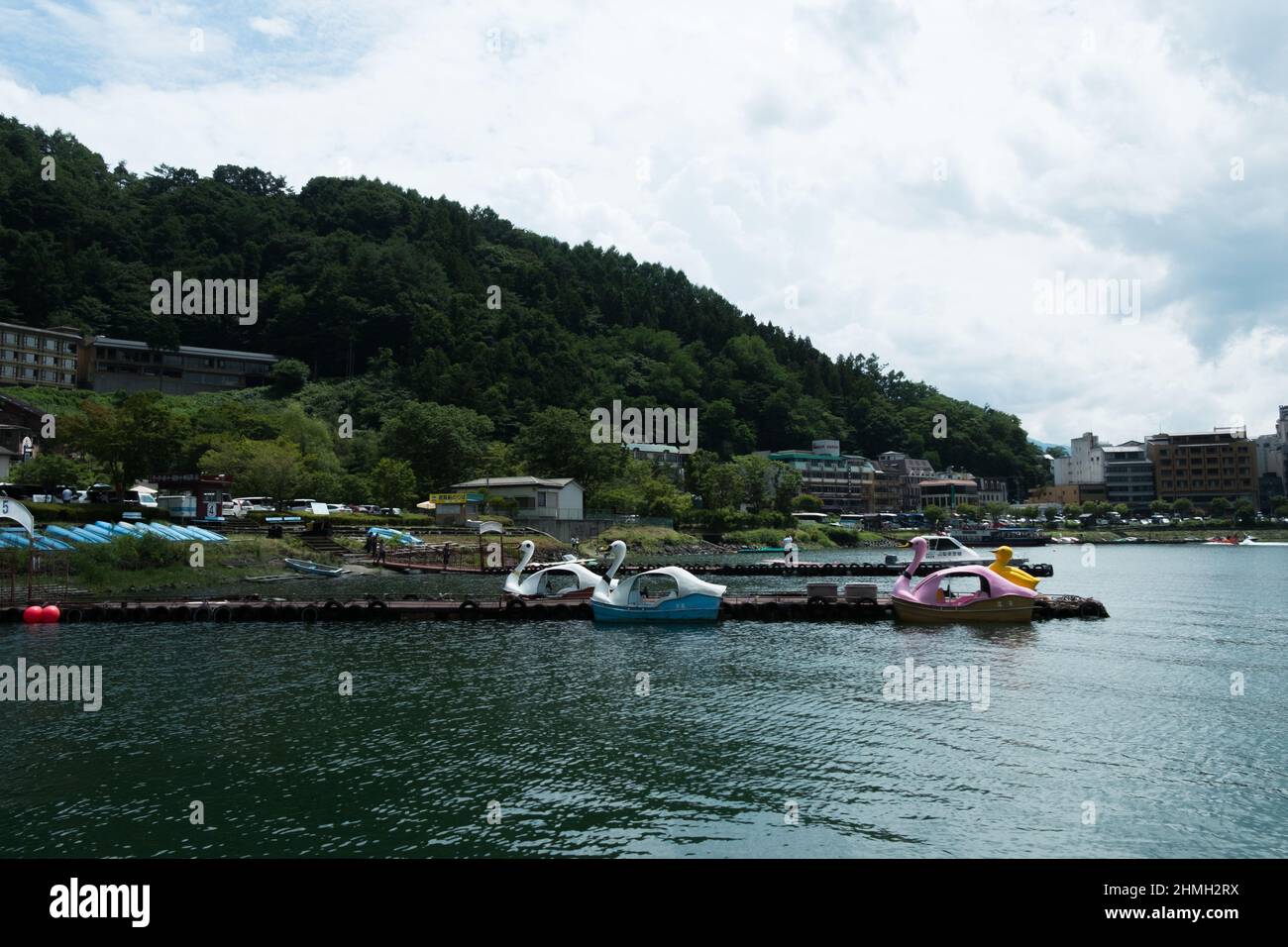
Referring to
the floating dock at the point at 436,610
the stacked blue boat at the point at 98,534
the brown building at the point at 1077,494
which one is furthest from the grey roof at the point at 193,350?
the brown building at the point at 1077,494

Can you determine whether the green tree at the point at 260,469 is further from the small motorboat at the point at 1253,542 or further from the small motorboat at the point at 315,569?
the small motorboat at the point at 1253,542

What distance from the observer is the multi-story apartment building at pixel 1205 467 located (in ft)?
582

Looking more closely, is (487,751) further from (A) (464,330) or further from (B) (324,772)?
(A) (464,330)

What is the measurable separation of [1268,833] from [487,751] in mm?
14411

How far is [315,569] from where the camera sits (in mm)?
59688

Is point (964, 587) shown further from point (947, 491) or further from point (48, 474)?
point (947, 491)

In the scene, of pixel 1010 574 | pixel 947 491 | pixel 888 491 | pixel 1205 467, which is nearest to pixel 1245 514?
pixel 1205 467

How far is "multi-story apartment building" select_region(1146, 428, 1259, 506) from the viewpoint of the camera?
582 ft

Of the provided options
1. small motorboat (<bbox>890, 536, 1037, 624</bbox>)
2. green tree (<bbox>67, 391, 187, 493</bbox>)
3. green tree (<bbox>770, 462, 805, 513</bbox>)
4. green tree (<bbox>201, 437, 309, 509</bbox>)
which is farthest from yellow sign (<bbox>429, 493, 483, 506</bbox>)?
small motorboat (<bbox>890, 536, 1037, 624</bbox>)

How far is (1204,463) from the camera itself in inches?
7116

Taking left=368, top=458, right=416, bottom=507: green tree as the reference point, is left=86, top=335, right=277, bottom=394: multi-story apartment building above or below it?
above

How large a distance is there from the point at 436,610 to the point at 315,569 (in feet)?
79.9

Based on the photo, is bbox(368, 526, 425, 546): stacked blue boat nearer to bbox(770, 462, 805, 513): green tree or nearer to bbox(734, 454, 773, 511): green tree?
bbox(734, 454, 773, 511): green tree

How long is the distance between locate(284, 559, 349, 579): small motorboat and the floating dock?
1766 cm
